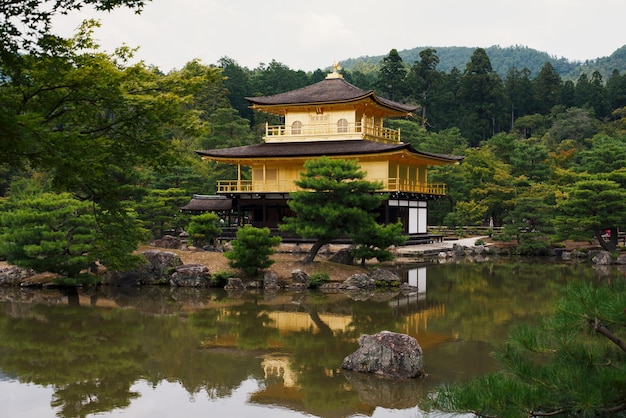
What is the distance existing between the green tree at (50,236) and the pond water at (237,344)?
91 cm

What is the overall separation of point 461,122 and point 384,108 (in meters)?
33.9

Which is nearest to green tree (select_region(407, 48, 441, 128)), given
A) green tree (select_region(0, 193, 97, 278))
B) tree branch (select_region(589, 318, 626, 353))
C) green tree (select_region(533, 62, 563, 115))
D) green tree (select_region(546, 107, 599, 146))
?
green tree (select_region(533, 62, 563, 115))

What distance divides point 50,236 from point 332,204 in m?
7.89

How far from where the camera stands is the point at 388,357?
8.88 m

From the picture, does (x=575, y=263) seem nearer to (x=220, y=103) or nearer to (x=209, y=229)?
(x=209, y=229)

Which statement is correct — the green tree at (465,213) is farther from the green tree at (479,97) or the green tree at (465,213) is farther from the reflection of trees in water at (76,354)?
the green tree at (479,97)

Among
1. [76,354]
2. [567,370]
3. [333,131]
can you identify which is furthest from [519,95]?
[567,370]

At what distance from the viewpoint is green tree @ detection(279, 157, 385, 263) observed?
1847 centimetres

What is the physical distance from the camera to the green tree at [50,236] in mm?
16672

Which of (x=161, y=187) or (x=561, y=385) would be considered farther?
(x=161, y=187)

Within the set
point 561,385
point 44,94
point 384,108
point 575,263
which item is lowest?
point 575,263

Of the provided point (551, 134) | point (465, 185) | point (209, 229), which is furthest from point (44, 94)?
point (551, 134)

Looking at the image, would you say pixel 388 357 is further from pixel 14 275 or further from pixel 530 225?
pixel 530 225

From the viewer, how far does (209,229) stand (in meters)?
23.8
